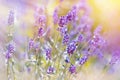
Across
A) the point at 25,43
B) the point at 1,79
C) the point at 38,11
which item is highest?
the point at 38,11

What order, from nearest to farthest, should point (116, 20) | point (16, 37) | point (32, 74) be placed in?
1. point (32, 74)
2. point (16, 37)
3. point (116, 20)

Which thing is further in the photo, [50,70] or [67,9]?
[67,9]

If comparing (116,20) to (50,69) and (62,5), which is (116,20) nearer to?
(62,5)

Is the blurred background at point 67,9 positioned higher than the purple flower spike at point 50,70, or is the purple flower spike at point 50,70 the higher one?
the blurred background at point 67,9

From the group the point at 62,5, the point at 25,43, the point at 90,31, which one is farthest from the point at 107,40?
the point at 25,43

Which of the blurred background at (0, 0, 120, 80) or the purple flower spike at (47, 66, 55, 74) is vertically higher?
the blurred background at (0, 0, 120, 80)

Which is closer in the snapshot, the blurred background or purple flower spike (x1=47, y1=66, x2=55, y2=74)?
purple flower spike (x1=47, y1=66, x2=55, y2=74)

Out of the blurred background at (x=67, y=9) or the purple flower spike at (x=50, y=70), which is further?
the blurred background at (x=67, y=9)

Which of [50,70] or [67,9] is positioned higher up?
[67,9]
